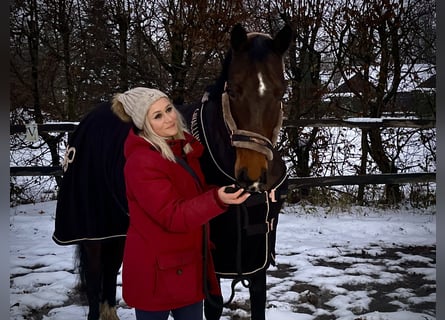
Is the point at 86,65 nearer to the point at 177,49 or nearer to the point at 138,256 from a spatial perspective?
the point at 177,49

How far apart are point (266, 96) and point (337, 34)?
14.7ft

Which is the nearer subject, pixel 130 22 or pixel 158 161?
pixel 158 161

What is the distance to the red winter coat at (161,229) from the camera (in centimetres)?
142

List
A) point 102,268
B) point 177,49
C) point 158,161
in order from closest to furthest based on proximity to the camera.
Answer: point 158,161 → point 102,268 → point 177,49

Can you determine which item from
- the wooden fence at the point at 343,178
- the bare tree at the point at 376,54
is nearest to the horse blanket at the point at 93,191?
the wooden fence at the point at 343,178

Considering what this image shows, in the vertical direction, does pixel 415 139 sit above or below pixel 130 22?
below

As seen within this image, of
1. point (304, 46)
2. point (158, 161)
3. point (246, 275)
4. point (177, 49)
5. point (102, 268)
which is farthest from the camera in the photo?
point (304, 46)

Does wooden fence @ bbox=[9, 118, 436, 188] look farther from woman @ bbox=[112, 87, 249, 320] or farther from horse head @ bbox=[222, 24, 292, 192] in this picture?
woman @ bbox=[112, 87, 249, 320]

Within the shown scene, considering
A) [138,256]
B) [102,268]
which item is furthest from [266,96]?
[102,268]

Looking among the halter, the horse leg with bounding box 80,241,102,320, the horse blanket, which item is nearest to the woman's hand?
the halter

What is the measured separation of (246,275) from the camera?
6.31 feet

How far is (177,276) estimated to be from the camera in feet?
4.96

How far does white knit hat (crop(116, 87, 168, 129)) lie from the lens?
1550 millimetres

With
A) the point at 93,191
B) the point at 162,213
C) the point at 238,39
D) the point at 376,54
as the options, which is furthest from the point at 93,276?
the point at 376,54
